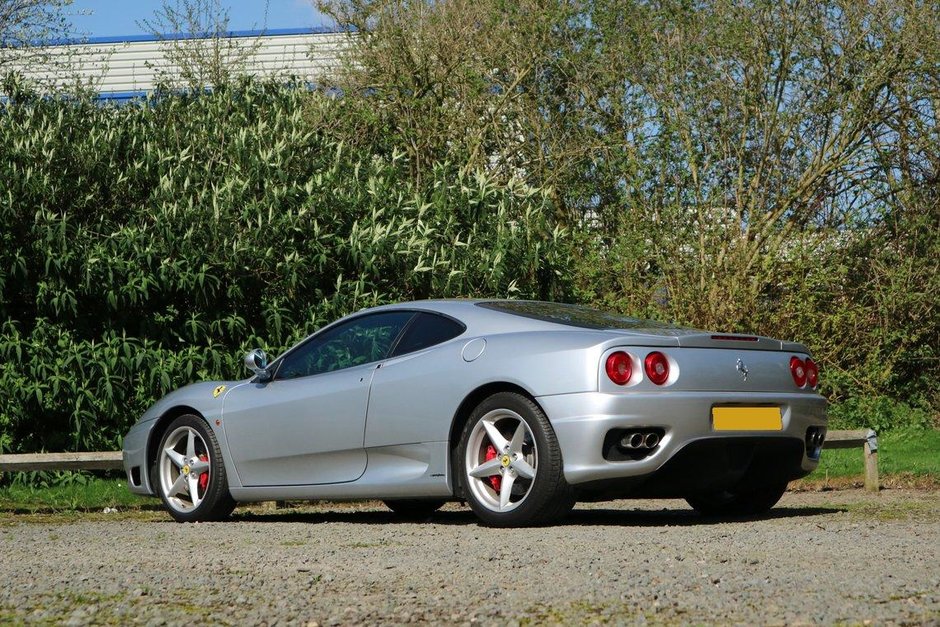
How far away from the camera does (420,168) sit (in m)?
14.5

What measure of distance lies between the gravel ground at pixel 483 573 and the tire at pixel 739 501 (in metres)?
0.37

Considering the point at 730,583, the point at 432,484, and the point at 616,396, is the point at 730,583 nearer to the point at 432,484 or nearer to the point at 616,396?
the point at 616,396

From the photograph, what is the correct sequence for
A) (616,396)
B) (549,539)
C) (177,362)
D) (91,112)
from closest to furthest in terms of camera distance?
(549,539), (616,396), (177,362), (91,112)

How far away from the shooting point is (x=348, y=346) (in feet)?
24.7

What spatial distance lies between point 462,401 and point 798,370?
6.34ft

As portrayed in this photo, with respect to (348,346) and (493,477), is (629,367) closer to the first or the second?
(493,477)

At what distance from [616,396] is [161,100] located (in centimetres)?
931

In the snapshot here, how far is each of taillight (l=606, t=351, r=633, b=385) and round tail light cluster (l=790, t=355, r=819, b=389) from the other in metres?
1.21

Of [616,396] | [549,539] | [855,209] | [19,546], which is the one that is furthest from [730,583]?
[855,209]

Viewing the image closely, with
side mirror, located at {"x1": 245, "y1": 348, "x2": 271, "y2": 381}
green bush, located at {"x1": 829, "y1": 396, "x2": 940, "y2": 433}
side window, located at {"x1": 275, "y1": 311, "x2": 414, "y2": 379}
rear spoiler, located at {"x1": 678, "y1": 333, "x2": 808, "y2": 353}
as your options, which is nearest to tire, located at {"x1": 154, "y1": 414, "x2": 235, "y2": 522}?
side mirror, located at {"x1": 245, "y1": 348, "x2": 271, "y2": 381}

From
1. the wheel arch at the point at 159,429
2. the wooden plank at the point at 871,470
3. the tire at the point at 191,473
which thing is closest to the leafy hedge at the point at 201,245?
the wheel arch at the point at 159,429

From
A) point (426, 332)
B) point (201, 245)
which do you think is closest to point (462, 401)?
point (426, 332)

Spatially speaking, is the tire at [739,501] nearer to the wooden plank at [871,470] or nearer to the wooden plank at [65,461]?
the wooden plank at [871,470]

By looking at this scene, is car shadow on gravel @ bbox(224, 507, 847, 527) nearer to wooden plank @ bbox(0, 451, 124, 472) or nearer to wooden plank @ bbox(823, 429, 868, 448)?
wooden plank @ bbox(0, 451, 124, 472)
